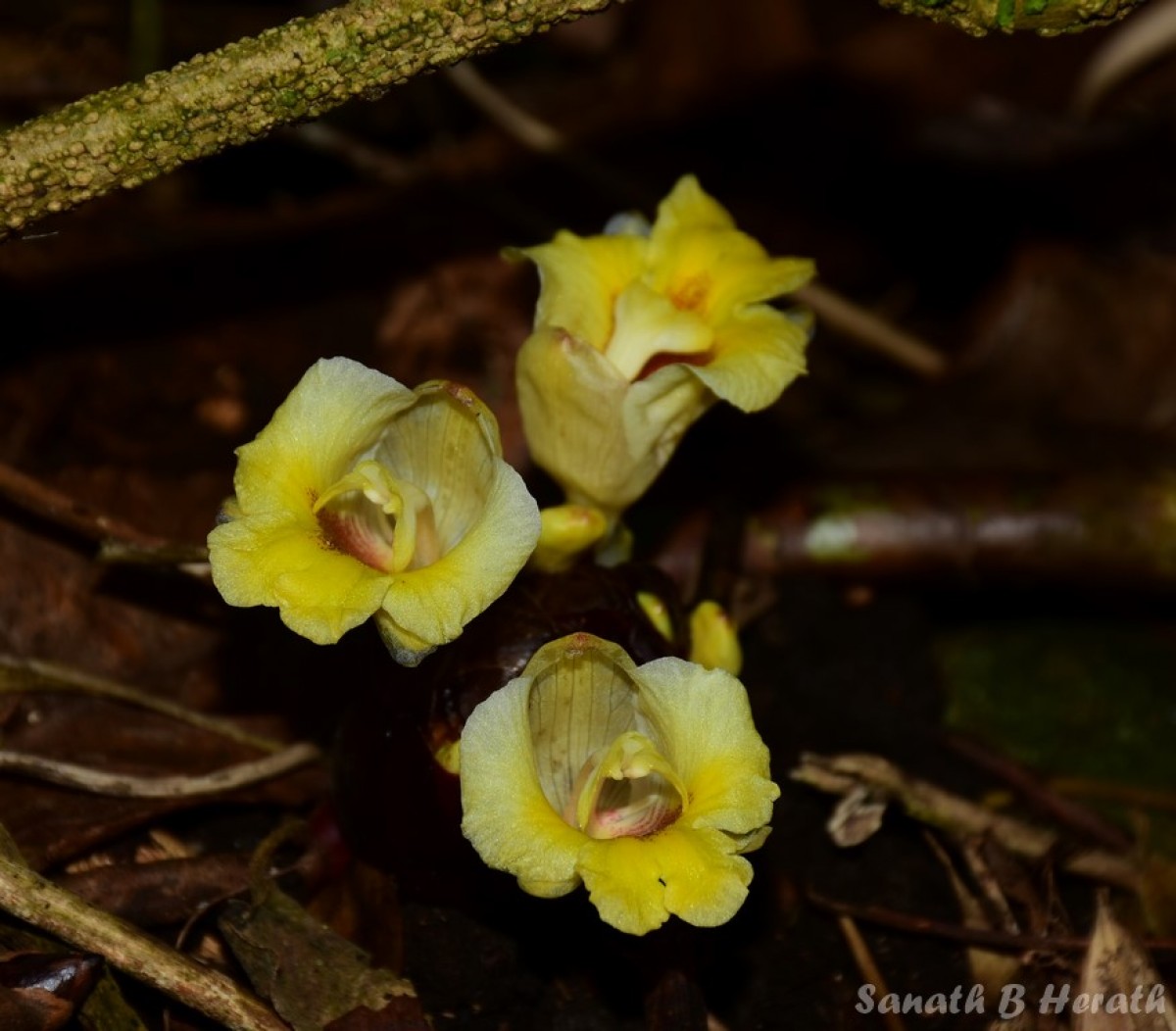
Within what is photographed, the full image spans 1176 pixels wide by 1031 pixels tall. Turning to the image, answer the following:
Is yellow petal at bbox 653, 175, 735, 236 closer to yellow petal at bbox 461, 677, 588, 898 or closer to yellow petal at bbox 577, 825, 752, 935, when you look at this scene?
yellow petal at bbox 461, 677, 588, 898

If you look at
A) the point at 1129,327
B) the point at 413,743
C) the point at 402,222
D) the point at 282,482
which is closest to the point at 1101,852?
the point at 413,743

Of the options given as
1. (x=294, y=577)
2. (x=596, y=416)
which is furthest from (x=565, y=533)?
(x=294, y=577)

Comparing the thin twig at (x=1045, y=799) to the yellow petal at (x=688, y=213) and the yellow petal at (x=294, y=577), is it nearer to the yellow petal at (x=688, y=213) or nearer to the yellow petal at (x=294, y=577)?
the yellow petal at (x=688, y=213)

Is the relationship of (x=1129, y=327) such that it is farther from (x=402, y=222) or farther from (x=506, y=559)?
(x=506, y=559)

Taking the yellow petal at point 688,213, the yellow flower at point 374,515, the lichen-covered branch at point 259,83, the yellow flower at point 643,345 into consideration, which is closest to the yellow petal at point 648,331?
the yellow flower at point 643,345

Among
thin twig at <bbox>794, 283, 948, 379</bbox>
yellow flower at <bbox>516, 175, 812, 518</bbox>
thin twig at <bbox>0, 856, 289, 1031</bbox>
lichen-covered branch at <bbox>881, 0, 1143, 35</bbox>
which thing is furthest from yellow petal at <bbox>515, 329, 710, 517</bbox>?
thin twig at <bbox>794, 283, 948, 379</bbox>

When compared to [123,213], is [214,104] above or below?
above

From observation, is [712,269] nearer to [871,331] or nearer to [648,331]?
[648,331]
